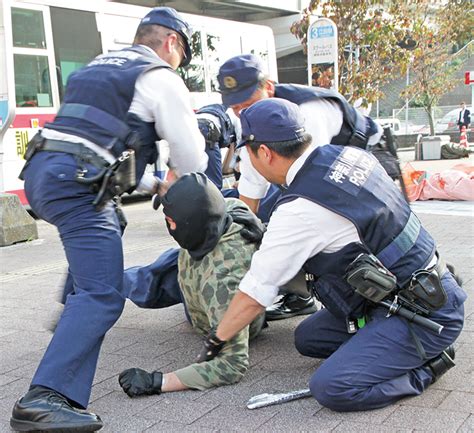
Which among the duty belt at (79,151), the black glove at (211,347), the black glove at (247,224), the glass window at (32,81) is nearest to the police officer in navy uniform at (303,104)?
the black glove at (247,224)

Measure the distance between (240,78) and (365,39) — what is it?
39.5 ft

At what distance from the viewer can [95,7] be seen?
10.8m

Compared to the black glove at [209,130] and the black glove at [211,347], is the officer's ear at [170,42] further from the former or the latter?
the black glove at [209,130]

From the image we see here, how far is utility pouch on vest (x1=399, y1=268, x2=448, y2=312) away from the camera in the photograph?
2.82 meters

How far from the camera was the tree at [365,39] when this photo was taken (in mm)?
15164

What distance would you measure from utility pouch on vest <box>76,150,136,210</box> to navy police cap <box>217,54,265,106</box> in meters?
1.27

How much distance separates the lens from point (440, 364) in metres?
3.08

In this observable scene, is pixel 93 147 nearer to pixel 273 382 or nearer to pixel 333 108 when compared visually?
pixel 273 382

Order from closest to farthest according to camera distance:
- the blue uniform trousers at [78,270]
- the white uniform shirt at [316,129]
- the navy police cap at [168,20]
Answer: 1. the blue uniform trousers at [78,270]
2. the navy police cap at [168,20]
3. the white uniform shirt at [316,129]

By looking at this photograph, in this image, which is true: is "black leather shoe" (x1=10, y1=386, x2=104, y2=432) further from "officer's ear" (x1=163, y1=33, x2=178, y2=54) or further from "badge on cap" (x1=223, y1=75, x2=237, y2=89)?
"badge on cap" (x1=223, y1=75, x2=237, y2=89)

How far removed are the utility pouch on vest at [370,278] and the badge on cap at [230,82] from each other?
1.63 m

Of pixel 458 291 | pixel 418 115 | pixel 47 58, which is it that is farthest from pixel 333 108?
pixel 418 115

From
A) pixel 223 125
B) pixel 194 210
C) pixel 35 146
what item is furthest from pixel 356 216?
pixel 223 125

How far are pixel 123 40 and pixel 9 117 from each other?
3786mm
